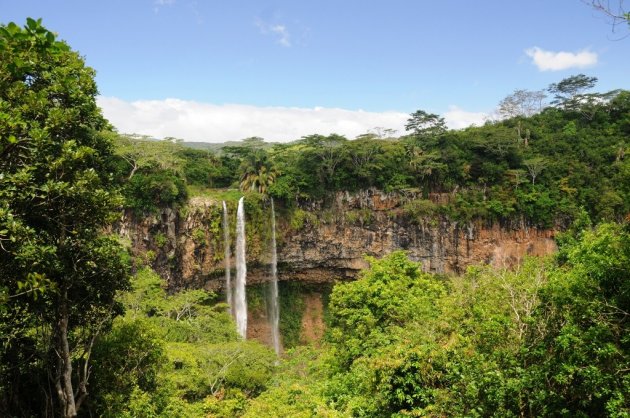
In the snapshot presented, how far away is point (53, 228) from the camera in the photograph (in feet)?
17.8

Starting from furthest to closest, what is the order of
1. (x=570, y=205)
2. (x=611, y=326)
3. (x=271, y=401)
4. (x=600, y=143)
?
(x=600, y=143) < (x=570, y=205) < (x=271, y=401) < (x=611, y=326)

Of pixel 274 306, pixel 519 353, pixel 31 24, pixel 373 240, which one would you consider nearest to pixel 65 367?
pixel 31 24

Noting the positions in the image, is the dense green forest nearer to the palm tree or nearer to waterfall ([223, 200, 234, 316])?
waterfall ([223, 200, 234, 316])

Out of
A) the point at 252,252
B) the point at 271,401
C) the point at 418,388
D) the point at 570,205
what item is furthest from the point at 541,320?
the point at 570,205

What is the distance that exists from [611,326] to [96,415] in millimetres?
7922

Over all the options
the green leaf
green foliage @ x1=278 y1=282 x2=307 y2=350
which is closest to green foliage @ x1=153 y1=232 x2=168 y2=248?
green foliage @ x1=278 y1=282 x2=307 y2=350

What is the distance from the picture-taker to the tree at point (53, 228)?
15.3 ft

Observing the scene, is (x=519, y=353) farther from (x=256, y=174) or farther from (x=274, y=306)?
(x=274, y=306)

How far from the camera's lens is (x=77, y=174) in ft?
17.7

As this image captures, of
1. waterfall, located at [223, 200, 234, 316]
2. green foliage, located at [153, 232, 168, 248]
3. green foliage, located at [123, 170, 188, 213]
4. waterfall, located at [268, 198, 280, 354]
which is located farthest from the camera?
waterfall, located at [268, 198, 280, 354]

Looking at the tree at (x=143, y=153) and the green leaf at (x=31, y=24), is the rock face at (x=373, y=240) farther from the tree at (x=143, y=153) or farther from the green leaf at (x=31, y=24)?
the green leaf at (x=31, y=24)

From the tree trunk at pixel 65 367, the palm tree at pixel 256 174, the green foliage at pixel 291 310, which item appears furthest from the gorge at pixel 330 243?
the tree trunk at pixel 65 367

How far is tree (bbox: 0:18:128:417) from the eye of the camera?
4648mm

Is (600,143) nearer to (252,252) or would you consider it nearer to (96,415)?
(252,252)
